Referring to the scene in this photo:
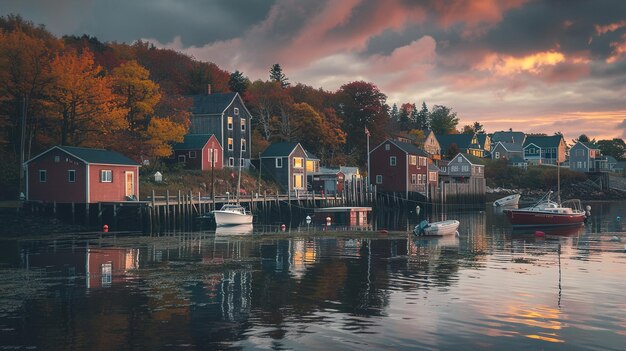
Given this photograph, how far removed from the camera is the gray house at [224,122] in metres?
90.2

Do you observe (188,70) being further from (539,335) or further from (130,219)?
Answer: (539,335)

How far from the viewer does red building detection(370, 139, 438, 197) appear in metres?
101

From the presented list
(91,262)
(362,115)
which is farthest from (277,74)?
(91,262)

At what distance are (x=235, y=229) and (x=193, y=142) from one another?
27.5 meters

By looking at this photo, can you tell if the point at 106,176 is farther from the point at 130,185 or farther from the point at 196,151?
the point at 196,151

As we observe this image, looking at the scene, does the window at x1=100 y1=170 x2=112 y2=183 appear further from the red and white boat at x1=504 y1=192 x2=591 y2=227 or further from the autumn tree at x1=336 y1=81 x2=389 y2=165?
the autumn tree at x1=336 y1=81 x2=389 y2=165

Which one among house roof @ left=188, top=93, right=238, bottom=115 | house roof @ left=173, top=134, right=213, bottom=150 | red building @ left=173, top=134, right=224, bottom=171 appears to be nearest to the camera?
red building @ left=173, top=134, right=224, bottom=171

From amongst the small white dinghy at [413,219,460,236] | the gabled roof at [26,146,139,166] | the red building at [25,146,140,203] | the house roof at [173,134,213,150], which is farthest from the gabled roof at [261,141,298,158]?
the small white dinghy at [413,219,460,236]

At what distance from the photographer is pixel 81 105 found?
2645 inches

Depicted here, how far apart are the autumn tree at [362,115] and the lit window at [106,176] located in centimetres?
7039

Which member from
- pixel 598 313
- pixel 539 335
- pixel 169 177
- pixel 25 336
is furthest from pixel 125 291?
pixel 169 177

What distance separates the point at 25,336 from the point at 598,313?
1905 cm

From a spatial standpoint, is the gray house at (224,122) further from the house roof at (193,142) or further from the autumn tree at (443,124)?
the autumn tree at (443,124)

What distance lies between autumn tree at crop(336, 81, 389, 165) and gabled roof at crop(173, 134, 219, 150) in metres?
46.8
